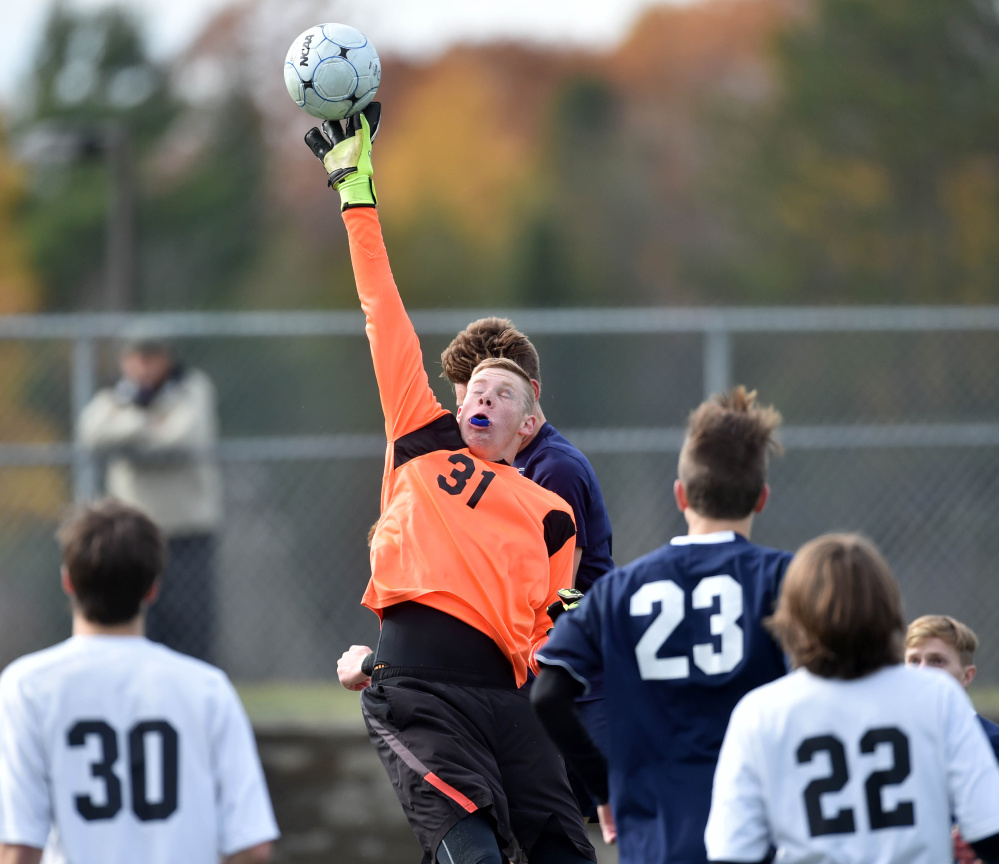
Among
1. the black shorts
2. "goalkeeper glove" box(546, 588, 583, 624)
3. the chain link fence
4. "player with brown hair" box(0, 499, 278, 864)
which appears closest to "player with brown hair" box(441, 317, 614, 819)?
"goalkeeper glove" box(546, 588, 583, 624)

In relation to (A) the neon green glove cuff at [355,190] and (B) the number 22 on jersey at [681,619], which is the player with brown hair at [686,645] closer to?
(B) the number 22 on jersey at [681,619]

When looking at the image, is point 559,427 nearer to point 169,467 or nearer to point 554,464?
point 169,467

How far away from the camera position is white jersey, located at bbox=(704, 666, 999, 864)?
8.66 feet

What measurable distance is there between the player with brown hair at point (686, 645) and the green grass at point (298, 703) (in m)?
4.50

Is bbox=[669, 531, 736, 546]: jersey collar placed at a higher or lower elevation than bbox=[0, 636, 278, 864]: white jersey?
higher

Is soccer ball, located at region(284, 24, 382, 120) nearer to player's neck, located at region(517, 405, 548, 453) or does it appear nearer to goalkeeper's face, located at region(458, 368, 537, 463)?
goalkeeper's face, located at region(458, 368, 537, 463)

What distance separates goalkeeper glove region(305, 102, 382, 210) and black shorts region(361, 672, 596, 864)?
1.36m

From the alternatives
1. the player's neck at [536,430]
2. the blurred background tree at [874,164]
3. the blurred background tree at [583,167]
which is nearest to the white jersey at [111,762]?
the player's neck at [536,430]

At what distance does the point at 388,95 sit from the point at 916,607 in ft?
99.4

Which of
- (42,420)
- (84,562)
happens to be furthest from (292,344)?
(84,562)

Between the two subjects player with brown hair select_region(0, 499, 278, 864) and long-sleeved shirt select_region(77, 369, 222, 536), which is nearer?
player with brown hair select_region(0, 499, 278, 864)

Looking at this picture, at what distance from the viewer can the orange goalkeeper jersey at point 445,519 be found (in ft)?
12.3

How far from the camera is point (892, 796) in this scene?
104 inches

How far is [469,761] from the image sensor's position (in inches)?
144
